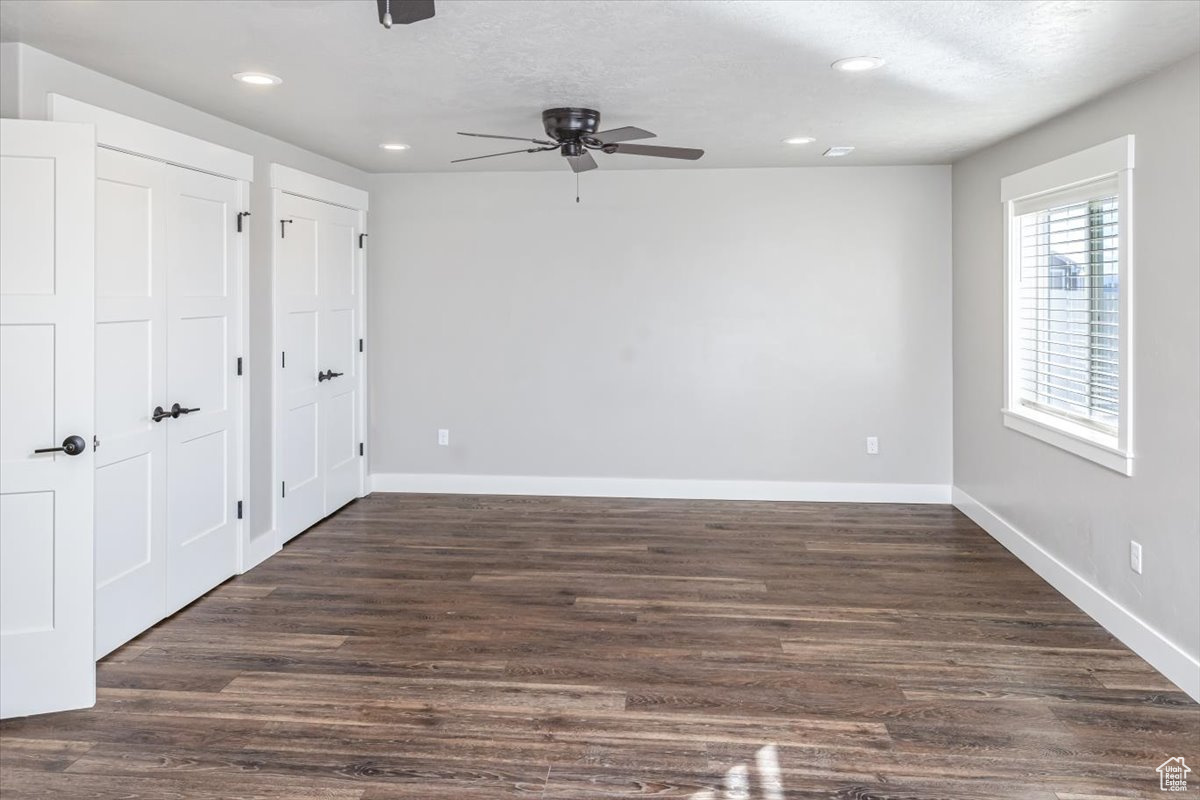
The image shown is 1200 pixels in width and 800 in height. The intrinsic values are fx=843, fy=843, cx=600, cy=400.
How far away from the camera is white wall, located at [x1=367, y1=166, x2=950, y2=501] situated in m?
6.09

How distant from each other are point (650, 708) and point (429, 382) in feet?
13.1

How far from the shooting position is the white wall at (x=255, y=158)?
3.21 metres

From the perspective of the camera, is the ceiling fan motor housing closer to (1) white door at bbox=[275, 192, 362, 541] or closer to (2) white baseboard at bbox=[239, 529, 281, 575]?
(1) white door at bbox=[275, 192, 362, 541]

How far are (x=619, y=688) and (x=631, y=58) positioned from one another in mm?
2417

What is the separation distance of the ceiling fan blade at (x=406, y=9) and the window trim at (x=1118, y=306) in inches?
121

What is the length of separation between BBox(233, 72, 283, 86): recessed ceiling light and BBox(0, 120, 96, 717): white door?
2.61 ft

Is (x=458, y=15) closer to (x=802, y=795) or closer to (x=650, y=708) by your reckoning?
(x=650, y=708)

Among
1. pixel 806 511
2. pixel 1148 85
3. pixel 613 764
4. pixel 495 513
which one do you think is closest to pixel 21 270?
pixel 613 764

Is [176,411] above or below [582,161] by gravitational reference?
below

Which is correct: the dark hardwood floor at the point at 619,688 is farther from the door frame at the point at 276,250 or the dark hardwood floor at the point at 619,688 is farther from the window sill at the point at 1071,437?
the window sill at the point at 1071,437

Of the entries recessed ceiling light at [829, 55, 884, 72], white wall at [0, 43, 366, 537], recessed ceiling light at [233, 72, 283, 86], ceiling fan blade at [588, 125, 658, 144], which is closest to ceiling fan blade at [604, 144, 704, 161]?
ceiling fan blade at [588, 125, 658, 144]

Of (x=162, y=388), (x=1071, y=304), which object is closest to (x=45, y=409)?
(x=162, y=388)

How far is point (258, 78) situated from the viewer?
11.7 ft

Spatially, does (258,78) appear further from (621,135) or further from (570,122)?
(621,135)
